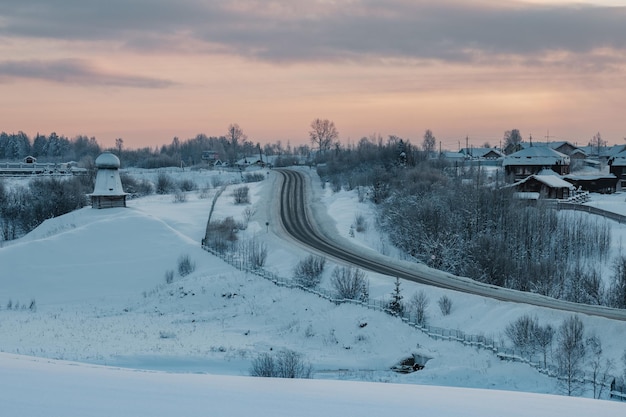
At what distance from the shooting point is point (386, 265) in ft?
142

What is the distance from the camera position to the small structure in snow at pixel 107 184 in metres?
60.8

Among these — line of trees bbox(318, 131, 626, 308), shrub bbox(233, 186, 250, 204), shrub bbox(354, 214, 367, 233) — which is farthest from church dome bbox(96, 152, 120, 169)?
line of trees bbox(318, 131, 626, 308)

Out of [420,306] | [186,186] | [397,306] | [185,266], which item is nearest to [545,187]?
[185,266]

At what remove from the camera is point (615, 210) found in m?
67.4

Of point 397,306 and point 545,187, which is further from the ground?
point 545,187

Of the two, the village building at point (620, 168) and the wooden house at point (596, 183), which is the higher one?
the village building at point (620, 168)

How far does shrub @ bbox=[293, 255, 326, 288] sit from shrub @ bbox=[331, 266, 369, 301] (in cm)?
228

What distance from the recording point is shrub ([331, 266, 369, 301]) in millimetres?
34725

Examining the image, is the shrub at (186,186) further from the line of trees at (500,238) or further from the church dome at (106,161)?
the church dome at (106,161)

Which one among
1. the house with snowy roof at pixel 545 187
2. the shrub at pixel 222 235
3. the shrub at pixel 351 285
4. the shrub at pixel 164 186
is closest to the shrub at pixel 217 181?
the shrub at pixel 164 186

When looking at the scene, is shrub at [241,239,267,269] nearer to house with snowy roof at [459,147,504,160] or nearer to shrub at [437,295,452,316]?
shrub at [437,295,452,316]

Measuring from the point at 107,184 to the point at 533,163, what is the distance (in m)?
60.6

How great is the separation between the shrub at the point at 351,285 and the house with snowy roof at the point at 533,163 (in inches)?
2299

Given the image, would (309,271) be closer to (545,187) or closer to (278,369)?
(278,369)
